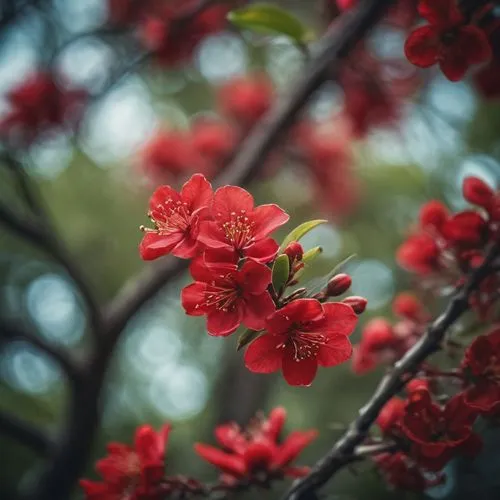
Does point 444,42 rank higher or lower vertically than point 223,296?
higher

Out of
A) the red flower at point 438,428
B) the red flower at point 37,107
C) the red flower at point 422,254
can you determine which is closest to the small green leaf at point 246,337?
the red flower at point 438,428

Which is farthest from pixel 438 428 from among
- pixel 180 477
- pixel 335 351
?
pixel 180 477

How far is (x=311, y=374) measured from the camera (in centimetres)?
120

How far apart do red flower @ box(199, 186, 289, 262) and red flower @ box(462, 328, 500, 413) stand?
50 cm

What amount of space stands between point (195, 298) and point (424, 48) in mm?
850

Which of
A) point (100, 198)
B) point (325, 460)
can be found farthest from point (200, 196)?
point (100, 198)

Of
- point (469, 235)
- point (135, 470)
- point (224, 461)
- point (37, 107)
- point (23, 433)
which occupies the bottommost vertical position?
point (23, 433)

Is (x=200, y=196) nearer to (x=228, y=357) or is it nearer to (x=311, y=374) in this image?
(x=311, y=374)

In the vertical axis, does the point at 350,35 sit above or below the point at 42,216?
above

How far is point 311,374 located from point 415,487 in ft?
1.29

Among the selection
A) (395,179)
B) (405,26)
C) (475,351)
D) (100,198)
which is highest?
(405,26)

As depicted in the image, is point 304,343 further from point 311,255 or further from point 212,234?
point 212,234

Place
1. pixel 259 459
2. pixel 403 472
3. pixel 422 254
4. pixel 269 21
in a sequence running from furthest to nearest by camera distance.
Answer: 1. pixel 269 21
2. pixel 422 254
3. pixel 259 459
4. pixel 403 472

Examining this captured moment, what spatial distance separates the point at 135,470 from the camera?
4.98 feet
